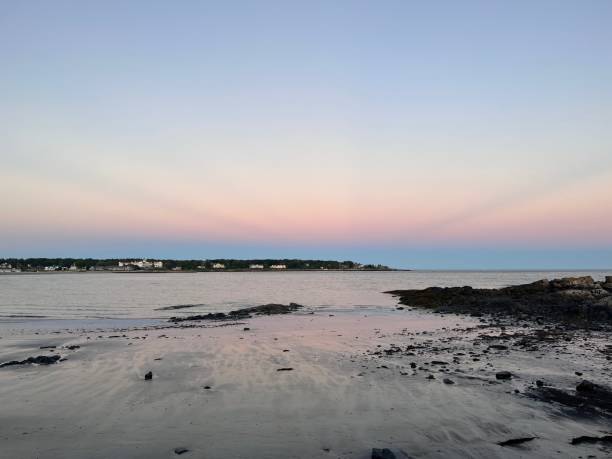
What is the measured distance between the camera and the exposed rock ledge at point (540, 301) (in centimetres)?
3051

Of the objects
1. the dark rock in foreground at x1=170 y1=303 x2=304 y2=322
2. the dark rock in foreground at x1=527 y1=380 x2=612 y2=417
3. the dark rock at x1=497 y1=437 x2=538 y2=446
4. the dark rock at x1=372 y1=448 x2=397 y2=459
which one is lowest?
the dark rock in foreground at x1=170 y1=303 x2=304 y2=322

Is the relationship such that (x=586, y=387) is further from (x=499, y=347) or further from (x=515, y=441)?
(x=499, y=347)

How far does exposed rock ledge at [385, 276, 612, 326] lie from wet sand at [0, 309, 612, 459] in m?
12.2

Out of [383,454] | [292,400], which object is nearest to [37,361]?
[292,400]

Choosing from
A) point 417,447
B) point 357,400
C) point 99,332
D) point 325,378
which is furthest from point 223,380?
point 99,332

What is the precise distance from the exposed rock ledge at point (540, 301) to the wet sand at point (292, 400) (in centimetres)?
1218

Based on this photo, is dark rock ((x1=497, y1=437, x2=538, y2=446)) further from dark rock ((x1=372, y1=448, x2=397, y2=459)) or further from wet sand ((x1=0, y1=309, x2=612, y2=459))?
dark rock ((x1=372, y1=448, x2=397, y2=459))

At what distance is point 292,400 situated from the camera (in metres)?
11.0

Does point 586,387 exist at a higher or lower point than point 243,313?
higher

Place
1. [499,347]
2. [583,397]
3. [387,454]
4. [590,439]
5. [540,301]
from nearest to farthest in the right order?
[387,454] → [590,439] → [583,397] → [499,347] → [540,301]

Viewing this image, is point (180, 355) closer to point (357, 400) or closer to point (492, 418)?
point (357, 400)

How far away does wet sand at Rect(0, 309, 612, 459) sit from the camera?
8.06 meters

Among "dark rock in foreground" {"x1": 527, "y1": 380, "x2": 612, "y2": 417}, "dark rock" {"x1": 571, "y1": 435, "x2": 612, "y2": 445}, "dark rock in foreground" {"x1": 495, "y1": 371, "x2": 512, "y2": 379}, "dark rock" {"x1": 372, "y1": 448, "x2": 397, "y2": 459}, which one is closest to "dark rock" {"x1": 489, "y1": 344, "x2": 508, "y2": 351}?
"dark rock in foreground" {"x1": 495, "y1": 371, "x2": 512, "y2": 379}

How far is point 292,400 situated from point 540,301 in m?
35.5
